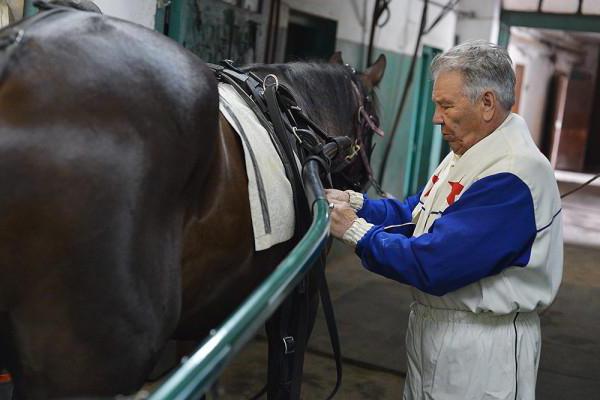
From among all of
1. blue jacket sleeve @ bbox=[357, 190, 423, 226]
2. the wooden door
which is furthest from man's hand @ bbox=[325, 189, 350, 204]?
the wooden door

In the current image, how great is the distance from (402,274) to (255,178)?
474 mm

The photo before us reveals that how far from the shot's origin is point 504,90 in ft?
6.49

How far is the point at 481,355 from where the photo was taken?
2.03 metres

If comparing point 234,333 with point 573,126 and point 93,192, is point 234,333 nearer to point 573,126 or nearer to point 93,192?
point 93,192

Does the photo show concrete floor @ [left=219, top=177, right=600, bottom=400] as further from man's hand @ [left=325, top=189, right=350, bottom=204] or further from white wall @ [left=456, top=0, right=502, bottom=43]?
white wall @ [left=456, top=0, right=502, bottom=43]

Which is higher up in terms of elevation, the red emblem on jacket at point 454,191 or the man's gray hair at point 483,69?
the man's gray hair at point 483,69

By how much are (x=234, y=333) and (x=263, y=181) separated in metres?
0.87

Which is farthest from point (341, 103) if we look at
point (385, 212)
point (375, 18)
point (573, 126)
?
point (573, 126)

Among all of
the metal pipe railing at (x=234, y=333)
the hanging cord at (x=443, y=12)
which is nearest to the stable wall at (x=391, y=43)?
the hanging cord at (x=443, y=12)

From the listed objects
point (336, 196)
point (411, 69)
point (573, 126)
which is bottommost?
point (573, 126)

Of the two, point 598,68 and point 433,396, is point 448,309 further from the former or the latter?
point 598,68

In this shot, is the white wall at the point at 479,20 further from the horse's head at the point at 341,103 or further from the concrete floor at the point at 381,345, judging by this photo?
the horse's head at the point at 341,103

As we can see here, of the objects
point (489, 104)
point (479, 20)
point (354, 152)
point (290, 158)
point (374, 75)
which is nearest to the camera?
point (489, 104)

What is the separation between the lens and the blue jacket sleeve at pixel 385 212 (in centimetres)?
245
